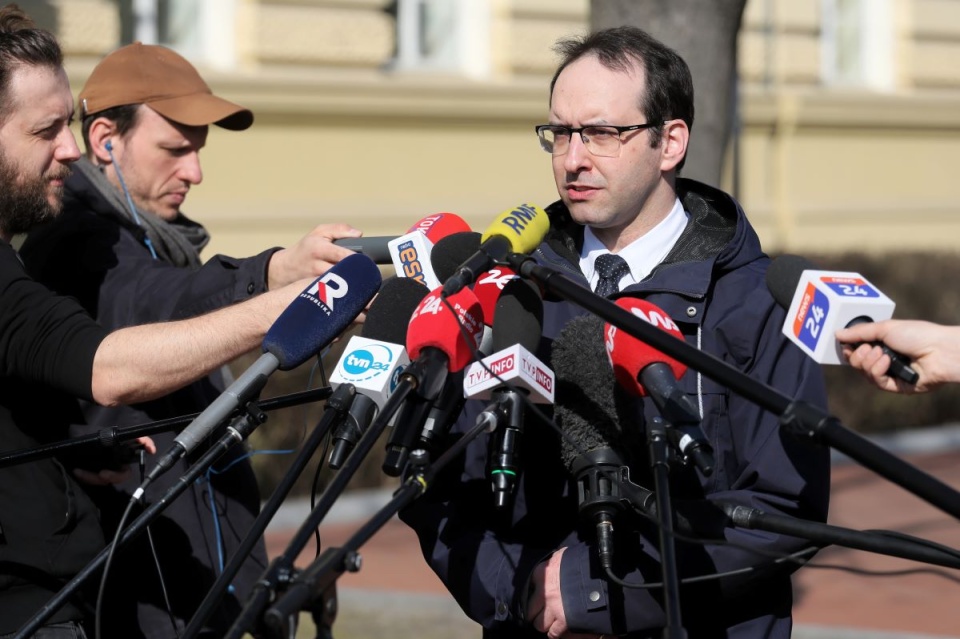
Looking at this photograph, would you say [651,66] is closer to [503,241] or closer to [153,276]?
[503,241]

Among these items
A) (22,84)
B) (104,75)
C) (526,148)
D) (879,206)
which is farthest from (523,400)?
(879,206)

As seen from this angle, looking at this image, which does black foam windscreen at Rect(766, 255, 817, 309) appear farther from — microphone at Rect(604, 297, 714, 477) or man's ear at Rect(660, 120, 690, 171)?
man's ear at Rect(660, 120, 690, 171)

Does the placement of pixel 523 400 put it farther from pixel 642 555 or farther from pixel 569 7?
pixel 569 7

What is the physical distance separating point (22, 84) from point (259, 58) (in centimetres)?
783

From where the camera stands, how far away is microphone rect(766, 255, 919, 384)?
275 cm

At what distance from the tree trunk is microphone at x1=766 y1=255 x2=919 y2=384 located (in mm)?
3729

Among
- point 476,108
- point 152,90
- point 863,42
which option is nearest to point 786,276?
point 152,90

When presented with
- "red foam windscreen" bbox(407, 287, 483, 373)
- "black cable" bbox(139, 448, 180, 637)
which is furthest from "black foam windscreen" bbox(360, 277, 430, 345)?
"black cable" bbox(139, 448, 180, 637)

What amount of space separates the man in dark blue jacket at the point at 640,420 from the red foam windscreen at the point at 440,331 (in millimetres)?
420

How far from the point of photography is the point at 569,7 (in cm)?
1311

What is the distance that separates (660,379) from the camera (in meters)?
2.83

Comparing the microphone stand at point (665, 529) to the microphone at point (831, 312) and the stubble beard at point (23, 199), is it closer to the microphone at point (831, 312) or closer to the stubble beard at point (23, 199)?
the microphone at point (831, 312)

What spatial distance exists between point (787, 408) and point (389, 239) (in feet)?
4.55

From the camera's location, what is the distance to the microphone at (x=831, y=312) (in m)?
2.75
